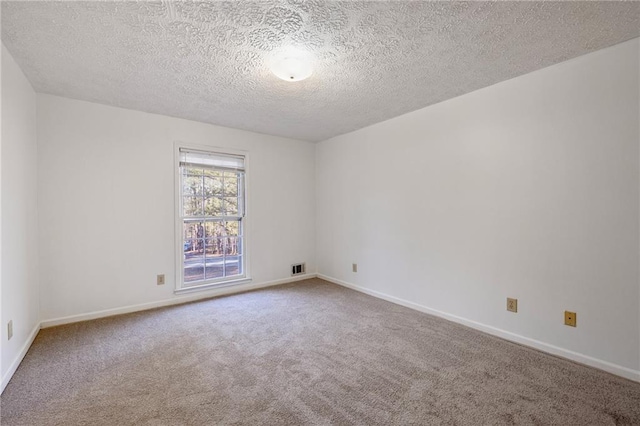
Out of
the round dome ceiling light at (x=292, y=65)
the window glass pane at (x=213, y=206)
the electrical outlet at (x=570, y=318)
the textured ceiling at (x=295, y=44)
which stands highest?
the textured ceiling at (x=295, y=44)

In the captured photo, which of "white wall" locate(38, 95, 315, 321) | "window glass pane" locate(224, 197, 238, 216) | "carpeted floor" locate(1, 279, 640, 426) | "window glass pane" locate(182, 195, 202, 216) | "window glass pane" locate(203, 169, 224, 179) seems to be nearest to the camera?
"carpeted floor" locate(1, 279, 640, 426)

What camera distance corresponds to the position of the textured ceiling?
164cm

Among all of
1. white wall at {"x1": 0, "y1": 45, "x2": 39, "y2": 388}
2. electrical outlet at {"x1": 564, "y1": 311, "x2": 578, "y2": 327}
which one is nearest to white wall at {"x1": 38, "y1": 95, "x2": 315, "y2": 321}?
white wall at {"x1": 0, "y1": 45, "x2": 39, "y2": 388}

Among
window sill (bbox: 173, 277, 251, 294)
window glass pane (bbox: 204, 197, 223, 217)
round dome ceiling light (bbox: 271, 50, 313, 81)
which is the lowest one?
window sill (bbox: 173, 277, 251, 294)

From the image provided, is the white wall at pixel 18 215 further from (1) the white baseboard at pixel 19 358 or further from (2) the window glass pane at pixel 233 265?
(2) the window glass pane at pixel 233 265

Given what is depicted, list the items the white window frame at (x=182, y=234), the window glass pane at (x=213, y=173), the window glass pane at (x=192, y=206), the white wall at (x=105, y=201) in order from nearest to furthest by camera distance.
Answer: the white wall at (x=105, y=201) < the white window frame at (x=182, y=234) < the window glass pane at (x=192, y=206) < the window glass pane at (x=213, y=173)

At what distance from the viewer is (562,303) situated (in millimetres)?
2242

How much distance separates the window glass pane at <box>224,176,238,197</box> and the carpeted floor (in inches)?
69.8

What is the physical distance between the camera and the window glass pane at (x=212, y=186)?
384cm

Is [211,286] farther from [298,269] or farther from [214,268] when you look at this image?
[298,269]

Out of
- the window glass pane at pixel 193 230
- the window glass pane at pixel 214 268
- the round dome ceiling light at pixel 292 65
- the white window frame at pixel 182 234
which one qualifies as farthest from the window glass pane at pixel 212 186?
the round dome ceiling light at pixel 292 65

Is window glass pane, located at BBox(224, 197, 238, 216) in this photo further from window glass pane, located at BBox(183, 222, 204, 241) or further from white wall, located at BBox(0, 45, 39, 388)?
white wall, located at BBox(0, 45, 39, 388)

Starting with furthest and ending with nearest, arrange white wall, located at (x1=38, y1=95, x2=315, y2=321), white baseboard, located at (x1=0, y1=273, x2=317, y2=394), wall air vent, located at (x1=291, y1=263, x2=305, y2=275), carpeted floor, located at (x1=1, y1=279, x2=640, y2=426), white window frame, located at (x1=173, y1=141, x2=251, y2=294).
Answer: wall air vent, located at (x1=291, y1=263, x2=305, y2=275), white window frame, located at (x1=173, y1=141, x2=251, y2=294), white wall, located at (x1=38, y1=95, x2=315, y2=321), white baseboard, located at (x1=0, y1=273, x2=317, y2=394), carpeted floor, located at (x1=1, y1=279, x2=640, y2=426)

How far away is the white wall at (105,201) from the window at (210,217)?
0.17 m
